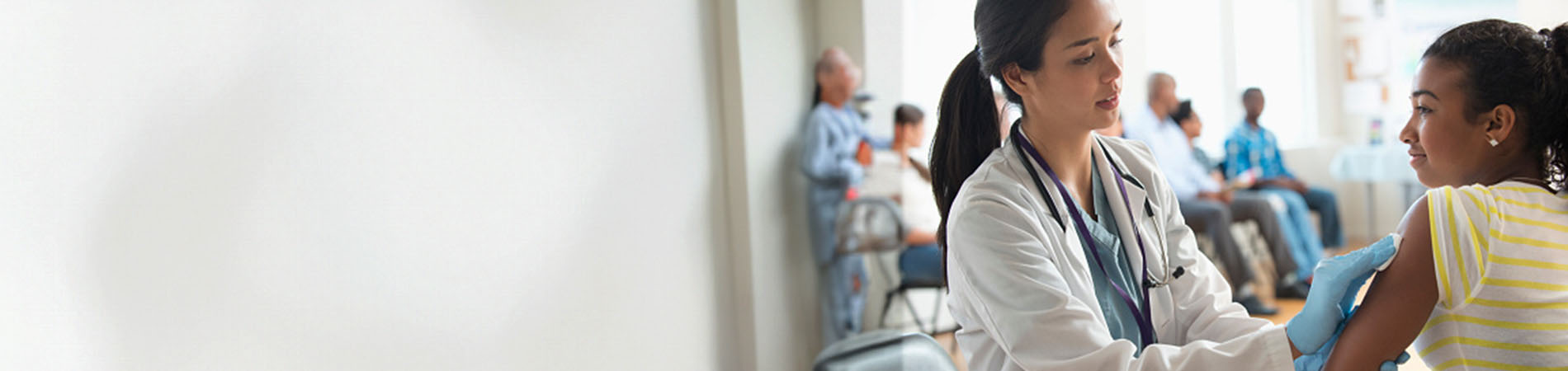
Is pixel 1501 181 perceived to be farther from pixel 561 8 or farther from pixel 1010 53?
pixel 561 8

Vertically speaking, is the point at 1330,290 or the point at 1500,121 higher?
the point at 1500,121

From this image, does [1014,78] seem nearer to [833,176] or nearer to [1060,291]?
[1060,291]

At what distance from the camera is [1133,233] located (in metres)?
1.30

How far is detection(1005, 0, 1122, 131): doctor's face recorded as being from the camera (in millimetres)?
1213

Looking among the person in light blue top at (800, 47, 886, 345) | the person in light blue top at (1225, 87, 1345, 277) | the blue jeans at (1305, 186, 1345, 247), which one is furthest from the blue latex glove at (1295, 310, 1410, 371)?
the blue jeans at (1305, 186, 1345, 247)

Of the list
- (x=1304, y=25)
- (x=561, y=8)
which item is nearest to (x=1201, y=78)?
(x=1304, y=25)

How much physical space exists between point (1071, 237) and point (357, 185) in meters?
1.21

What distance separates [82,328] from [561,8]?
3.47ft

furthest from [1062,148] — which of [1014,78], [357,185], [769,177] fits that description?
[769,177]

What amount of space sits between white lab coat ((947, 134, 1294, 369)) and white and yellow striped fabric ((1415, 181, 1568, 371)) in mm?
167

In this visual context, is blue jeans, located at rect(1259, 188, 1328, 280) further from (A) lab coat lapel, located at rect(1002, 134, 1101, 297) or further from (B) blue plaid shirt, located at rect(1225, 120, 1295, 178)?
(A) lab coat lapel, located at rect(1002, 134, 1101, 297)

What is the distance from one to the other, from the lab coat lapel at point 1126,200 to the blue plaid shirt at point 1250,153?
4.56 m

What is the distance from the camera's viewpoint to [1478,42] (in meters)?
1.15

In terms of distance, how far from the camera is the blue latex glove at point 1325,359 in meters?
1.14
